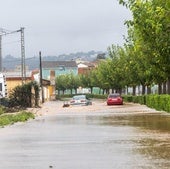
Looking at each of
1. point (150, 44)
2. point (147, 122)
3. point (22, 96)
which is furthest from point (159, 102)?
point (22, 96)

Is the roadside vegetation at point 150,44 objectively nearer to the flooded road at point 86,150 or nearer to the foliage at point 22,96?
the flooded road at point 86,150

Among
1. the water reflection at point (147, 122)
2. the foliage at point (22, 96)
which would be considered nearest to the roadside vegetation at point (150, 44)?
the water reflection at point (147, 122)

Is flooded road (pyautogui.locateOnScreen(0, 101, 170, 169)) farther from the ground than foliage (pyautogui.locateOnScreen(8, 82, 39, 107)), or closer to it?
closer to it

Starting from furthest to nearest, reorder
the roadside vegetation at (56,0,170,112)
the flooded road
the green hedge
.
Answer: the green hedge < the roadside vegetation at (56,0,170,112) < the flooded road

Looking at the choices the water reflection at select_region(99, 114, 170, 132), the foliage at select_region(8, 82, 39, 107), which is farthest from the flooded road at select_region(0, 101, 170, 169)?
the foliage at select_region(8, 82, 39, 107)

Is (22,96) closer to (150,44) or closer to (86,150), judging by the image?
(150,44)

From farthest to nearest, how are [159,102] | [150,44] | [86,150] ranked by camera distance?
[159,102], [150,44], [86,150]

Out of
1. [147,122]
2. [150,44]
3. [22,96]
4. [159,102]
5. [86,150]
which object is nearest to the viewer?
[86,150]

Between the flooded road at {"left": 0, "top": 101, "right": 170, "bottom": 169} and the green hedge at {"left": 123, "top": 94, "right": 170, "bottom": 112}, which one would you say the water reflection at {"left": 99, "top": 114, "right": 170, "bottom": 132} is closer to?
the flooded road at {"left": 0, "top": 101, "right": 170, "bottom": 169}

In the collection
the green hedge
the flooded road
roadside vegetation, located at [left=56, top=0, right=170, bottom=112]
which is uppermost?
roadside vegetation, located at [left=56, top=0, right=170, bottom=112]

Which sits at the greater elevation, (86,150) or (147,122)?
(147,122)

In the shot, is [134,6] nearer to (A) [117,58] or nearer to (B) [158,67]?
(B) [158,67]

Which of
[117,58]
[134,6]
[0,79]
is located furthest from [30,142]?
[117,58]

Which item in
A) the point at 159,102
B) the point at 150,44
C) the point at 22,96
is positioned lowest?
the point at 159,102
